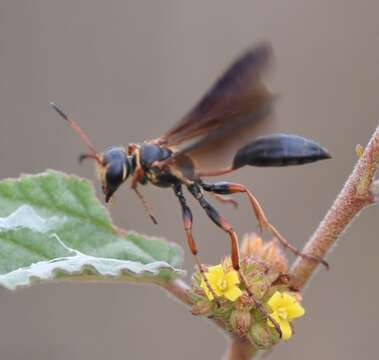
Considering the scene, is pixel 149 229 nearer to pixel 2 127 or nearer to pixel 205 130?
pixel 2 127

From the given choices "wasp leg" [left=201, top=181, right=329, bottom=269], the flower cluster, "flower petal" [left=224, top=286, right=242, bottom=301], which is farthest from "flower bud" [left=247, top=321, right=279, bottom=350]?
"wasp leg" [left=201, top=181, right=329, bottom=269]

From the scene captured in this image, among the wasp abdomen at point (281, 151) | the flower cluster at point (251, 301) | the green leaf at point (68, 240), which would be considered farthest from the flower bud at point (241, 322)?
the wasp abdomen at point (281, 151)

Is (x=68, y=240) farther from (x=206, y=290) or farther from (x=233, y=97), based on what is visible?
(x=233, y=97)

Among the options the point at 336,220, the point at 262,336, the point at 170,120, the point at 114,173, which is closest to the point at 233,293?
the point at 262,336

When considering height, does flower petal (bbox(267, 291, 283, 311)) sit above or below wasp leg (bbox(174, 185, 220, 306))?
below

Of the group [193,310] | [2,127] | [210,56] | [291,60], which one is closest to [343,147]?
[291,60]

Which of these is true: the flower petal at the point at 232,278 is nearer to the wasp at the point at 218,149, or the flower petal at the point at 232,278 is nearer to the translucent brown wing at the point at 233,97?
the wasp at the point at 218,149

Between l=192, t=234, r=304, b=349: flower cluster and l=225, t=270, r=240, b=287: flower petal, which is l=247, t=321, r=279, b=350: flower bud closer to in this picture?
l=192, t=234, r=304, b=349: flower cluster

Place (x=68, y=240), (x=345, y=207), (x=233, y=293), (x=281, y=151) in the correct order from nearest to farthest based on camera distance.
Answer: (x=345, y=207) → (x=233, y=293) → (x=68, y=240) → (x=281, y=151)
